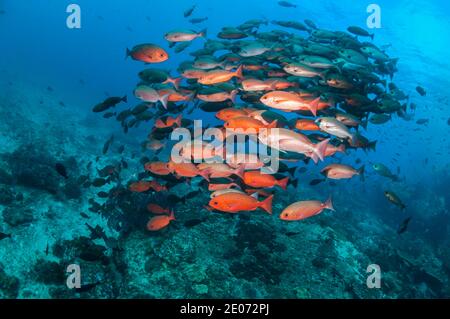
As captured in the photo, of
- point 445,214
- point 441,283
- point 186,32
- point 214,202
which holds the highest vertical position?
point 186,32

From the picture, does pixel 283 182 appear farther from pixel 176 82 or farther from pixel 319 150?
pixel 176 82

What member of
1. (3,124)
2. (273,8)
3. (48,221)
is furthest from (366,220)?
(273,8)

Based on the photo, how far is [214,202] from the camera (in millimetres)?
4988

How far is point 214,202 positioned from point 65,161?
37.4ft

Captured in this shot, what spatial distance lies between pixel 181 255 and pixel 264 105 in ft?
13.5

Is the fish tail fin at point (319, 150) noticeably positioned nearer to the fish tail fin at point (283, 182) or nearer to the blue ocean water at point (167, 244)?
the fish tail fin at point (283, 182)

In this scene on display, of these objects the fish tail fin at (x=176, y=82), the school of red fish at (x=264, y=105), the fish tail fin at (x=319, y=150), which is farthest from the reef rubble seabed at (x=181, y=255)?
the fish tail fin at (x=176, y=82)

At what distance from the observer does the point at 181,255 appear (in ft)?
24.1

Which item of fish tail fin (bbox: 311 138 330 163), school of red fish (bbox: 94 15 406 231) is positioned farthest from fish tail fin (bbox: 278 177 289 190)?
fish tail fin (bbox: 311 138 330 163)

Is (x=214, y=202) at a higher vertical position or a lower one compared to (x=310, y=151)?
→ lower

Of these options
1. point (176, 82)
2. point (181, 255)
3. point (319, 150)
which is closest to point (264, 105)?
point (176, 82)

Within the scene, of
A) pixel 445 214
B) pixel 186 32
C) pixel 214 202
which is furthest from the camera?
pixel 445 214

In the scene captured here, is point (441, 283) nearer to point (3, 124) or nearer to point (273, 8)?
point (3, 124)

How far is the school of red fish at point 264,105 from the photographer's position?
211 inches
